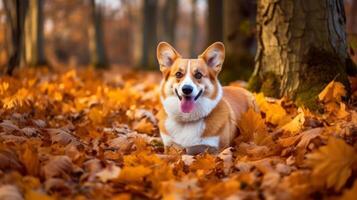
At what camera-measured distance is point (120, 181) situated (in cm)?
317

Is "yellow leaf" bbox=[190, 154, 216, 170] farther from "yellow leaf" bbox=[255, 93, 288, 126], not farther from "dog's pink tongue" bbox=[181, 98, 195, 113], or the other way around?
"yellow leaf" bbox=[255, 93, 288, 126]

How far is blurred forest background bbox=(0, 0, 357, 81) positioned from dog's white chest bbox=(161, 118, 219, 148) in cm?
230

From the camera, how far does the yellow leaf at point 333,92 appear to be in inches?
191

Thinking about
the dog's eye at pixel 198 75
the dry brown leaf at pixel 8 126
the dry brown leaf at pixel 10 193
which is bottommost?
the dry brown leaf at pixel 8 126

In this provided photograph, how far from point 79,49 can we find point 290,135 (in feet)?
117

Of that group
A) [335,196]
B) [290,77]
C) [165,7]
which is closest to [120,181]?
[335,196]

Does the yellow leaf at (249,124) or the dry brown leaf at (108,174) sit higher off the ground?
the dry brown leaf at (108,174)

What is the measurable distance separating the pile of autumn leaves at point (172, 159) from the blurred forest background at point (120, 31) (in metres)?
1.90

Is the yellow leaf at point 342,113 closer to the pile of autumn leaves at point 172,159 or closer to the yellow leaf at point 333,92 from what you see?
the pile of autumn leaves at point 172,159

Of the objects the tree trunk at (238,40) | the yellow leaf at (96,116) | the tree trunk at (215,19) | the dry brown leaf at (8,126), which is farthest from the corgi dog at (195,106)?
the tree trunk at (215,19)

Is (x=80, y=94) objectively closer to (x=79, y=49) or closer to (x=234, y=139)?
(x=234, y=139)

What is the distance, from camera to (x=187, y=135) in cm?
480

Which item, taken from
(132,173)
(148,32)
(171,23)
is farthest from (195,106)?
(171,23)

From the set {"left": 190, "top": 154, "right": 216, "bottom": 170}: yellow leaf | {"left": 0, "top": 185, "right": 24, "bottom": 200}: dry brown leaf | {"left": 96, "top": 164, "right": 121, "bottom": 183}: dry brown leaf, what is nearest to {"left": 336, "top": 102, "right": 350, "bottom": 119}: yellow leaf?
{"left": 190, "top": 154, "right": 216, "bottom": 170}: yellow leaf
